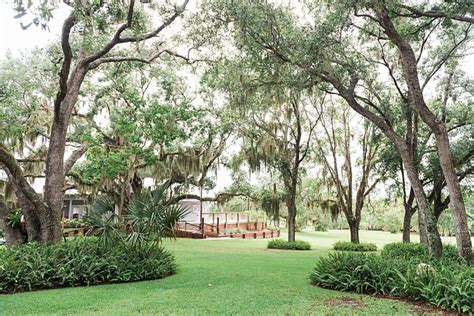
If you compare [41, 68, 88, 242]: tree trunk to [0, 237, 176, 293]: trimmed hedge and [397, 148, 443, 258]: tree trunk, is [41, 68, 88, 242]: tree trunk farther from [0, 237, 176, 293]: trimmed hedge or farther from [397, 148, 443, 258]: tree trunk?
[397, 148, 443, 258]: tree trunk

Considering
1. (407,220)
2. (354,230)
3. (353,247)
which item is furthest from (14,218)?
(354,230)

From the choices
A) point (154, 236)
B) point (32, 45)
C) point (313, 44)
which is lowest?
point (154, 236)

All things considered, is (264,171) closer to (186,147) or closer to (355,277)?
(186,147)

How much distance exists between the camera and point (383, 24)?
836 centimetres

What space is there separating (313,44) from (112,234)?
6144 millimetres

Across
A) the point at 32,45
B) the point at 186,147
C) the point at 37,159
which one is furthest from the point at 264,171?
the point at 32,45

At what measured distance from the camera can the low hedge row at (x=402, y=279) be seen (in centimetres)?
564

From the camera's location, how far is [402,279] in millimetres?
6414

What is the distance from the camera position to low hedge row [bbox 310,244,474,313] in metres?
5.64

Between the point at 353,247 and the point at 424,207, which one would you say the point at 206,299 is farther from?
the point at 353,247

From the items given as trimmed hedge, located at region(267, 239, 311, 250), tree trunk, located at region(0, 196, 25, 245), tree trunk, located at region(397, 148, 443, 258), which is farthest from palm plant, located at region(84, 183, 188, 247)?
trimmed hedge, located at region(267, 239, 311, 250)

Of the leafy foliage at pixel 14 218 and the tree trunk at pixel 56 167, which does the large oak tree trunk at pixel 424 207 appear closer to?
the tree trunk at pixel 56 167

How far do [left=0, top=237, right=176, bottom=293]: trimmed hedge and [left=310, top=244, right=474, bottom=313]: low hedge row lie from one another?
3.62 meters

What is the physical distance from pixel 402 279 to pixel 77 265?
242 inches
